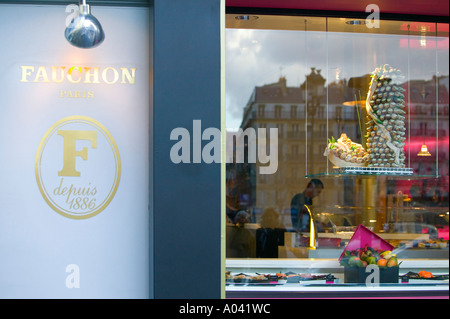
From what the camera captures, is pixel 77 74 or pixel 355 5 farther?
pixel 355 5

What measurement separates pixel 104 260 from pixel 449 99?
8088mm

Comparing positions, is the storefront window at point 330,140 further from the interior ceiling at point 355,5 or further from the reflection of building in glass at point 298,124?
the interior ceiling at point 355,5

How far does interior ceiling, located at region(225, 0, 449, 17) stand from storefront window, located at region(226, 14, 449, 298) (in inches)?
13.9

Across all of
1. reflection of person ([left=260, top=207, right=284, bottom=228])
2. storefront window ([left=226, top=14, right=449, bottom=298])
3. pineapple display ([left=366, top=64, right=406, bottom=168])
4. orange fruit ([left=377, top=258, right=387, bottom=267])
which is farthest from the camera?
reflection of person ([left=260, top=207, right=284, bottom=228])

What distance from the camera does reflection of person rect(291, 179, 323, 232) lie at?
300 inches

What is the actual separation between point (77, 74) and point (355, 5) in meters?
2.27

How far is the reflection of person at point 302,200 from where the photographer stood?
7625 mm

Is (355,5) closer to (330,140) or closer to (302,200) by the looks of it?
(330,140)

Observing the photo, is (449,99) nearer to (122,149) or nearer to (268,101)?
(268,101)

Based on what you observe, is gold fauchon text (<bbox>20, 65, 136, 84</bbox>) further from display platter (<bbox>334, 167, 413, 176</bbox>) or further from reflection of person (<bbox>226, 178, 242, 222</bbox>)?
reflection of person (<bbox>226, 178, 242, 222</bbox>)

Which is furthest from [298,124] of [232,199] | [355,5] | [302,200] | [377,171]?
[377,171]

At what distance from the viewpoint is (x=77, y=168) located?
3.54 meters

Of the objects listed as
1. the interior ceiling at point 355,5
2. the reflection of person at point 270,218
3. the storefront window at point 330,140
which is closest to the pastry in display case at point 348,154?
the storefront window at point 330,140

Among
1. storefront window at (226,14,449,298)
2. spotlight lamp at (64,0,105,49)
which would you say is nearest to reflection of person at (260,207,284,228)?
storefront window at (226,14,449,298)
